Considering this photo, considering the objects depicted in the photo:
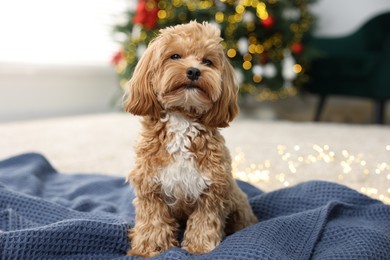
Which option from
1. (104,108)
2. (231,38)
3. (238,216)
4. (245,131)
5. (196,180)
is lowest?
(104,108)

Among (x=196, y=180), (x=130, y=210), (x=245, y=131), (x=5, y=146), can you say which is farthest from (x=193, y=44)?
(x=245, y=131)

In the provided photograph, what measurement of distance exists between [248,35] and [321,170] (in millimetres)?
2304

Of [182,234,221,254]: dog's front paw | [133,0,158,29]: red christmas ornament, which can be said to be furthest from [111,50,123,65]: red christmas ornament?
[182,234,221,254]: dog's front paw

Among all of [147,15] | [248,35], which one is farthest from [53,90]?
[248,35]

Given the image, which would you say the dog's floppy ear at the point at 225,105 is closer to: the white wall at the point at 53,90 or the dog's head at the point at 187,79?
the dog's head at the point at 187,79

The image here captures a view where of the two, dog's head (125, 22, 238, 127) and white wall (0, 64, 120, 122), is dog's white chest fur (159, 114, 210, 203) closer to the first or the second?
dog's head (125, 22, 238, 127)

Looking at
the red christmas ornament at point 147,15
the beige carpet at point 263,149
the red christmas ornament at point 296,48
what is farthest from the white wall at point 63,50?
the red christmas ornament at point 296,48

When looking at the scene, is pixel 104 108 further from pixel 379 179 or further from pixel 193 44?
pixel 193 44

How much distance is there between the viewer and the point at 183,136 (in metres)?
1.22

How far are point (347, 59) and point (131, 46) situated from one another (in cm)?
194

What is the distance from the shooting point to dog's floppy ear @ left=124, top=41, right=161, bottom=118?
1.20m

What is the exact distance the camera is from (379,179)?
1987 millimetres

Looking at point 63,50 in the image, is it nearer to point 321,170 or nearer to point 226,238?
point 321,170

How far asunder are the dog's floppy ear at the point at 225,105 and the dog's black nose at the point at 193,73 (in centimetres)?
9
